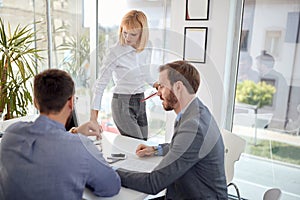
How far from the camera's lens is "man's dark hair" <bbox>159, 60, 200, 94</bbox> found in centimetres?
143

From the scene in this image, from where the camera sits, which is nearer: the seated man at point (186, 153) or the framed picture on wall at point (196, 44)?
the seated man at point (186, 153)

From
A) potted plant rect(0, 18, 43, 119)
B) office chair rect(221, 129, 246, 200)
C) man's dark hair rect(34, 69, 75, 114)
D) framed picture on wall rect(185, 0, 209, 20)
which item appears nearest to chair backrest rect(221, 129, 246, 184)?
office chair rect(221, 129, 246, 200)

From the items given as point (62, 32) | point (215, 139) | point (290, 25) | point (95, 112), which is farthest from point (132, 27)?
point (62, 32)

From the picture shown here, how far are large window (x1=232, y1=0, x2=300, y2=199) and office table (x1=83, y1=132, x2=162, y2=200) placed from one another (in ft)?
4.34

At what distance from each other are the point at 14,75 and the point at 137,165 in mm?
2337

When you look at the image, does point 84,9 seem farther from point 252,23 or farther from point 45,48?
point 252,23

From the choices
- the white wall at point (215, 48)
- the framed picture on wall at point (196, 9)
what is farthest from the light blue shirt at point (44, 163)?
the framed picture on wall at point (196, 9)

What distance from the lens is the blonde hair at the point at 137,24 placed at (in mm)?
1989

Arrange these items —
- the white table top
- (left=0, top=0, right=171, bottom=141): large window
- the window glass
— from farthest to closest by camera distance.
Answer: the window glass < (left=0, top=0, right=171, bottom=141): large window < the white table top

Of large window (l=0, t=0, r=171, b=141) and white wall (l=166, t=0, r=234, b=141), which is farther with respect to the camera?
large window (l=0, t=0, r=171, b=141)

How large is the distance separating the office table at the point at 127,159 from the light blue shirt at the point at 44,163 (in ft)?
0.59

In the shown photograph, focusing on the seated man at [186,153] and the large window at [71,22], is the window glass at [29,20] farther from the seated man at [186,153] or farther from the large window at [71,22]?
the seated man at [186,153]

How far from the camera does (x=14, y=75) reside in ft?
10.7

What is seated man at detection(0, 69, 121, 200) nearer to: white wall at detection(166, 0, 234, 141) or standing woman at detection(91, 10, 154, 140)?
standing woman at detection(91, 10, 154, 140)
